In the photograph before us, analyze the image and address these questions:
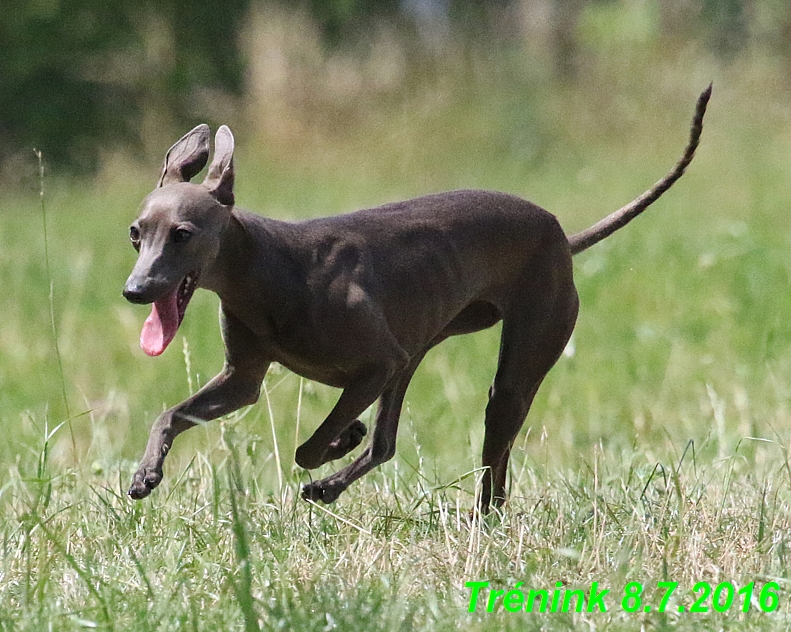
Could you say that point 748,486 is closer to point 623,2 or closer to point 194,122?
point 194,122

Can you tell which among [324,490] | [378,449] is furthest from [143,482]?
Result: [378,449]

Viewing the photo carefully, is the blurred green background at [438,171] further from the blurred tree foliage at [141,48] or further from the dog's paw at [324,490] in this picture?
the dog's paw at [324,490]

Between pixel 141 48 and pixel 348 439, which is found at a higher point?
pixel 141 48

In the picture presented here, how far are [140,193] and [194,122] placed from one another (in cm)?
257

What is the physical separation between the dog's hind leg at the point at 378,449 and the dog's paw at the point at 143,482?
0.58 meters

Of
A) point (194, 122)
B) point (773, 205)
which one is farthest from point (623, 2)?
point (773, 205)

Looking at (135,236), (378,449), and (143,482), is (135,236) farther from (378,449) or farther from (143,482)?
(378,449)

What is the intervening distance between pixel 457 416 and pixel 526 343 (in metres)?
2.20

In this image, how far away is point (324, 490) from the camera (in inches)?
159

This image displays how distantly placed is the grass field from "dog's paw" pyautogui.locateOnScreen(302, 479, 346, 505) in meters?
0.04

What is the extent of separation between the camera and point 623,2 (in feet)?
66.0

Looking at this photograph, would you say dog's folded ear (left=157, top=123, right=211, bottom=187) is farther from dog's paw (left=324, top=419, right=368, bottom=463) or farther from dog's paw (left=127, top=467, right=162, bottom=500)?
dog's paw (left=324, top=419, right=368, bottom=463)

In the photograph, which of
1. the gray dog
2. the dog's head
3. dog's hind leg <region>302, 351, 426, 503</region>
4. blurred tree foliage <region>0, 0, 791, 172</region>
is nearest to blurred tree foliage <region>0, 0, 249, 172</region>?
blurred tree foliage <region>0, 0, 791, 172</region>

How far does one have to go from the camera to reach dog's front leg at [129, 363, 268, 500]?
144 inches
